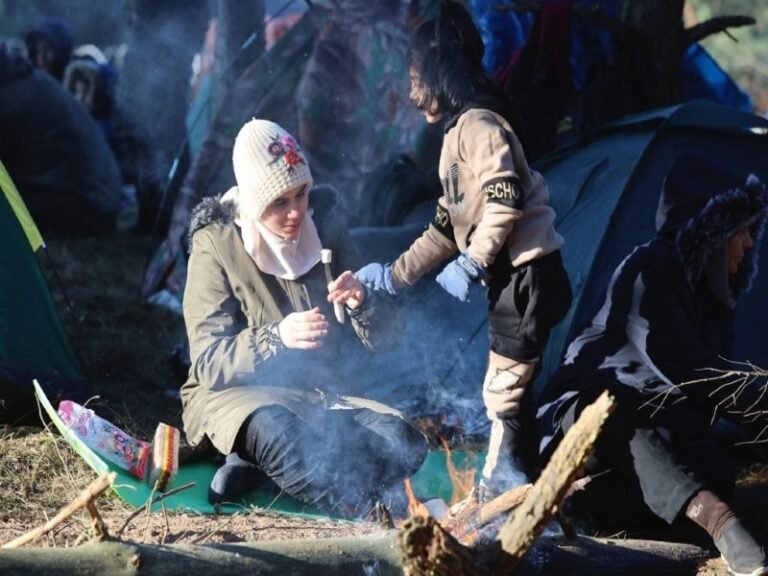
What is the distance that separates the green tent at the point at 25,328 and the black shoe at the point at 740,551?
269 centimetres

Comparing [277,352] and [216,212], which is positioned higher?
[216,212]

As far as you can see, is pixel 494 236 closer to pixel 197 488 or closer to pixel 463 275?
pixel 463 275

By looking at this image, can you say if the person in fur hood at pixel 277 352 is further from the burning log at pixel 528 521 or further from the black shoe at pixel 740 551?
the burning log at pixel 528 521

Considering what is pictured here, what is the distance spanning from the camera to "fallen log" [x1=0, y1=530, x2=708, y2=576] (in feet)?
9.29

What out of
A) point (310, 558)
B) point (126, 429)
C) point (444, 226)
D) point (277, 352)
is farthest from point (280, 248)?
point (310, 558)

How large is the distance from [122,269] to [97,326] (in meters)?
1.66

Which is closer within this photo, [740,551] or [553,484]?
[553,484]

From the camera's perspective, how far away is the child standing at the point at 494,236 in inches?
159

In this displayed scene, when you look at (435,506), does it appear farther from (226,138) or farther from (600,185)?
(226,138)

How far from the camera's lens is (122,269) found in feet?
27.3

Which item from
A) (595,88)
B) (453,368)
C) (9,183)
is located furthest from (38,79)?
(453,368)

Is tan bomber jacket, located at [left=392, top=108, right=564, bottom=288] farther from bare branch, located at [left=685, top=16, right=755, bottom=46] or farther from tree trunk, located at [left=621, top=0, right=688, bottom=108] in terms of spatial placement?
bare branch, located at [left=685, top=16, right=755, bottom=46]

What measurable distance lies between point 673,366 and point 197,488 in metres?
1.72

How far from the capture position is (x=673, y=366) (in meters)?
4.04
